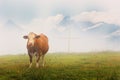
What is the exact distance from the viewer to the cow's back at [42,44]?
8558mm

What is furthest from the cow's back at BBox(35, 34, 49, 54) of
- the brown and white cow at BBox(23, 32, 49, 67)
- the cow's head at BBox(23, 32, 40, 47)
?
the cow's head at BBox(23, 32, 40, 47)

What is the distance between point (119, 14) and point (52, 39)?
1.87 m

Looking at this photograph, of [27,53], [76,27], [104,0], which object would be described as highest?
[104,0]

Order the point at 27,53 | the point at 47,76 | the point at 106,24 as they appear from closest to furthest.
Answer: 1. the point at 47,76
2. the point at 27,53
3. the point at 106,24

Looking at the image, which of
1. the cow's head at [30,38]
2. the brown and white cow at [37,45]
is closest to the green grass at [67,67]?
the brown and white cow at [37,45]

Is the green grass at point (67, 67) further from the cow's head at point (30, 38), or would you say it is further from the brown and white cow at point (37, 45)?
the cow's head at point (30, 38)

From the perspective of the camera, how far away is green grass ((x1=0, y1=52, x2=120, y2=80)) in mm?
7354

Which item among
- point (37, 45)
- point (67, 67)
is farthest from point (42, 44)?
point (67, 67)

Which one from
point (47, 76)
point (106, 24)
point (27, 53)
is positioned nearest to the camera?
point (47, 76)

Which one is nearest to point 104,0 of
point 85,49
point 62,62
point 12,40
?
point 85,49

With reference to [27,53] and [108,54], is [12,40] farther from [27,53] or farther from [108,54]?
[108,54]

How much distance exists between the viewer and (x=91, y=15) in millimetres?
8938

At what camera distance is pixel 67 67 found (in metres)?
A: 8.20

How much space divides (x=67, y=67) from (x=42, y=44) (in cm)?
100
